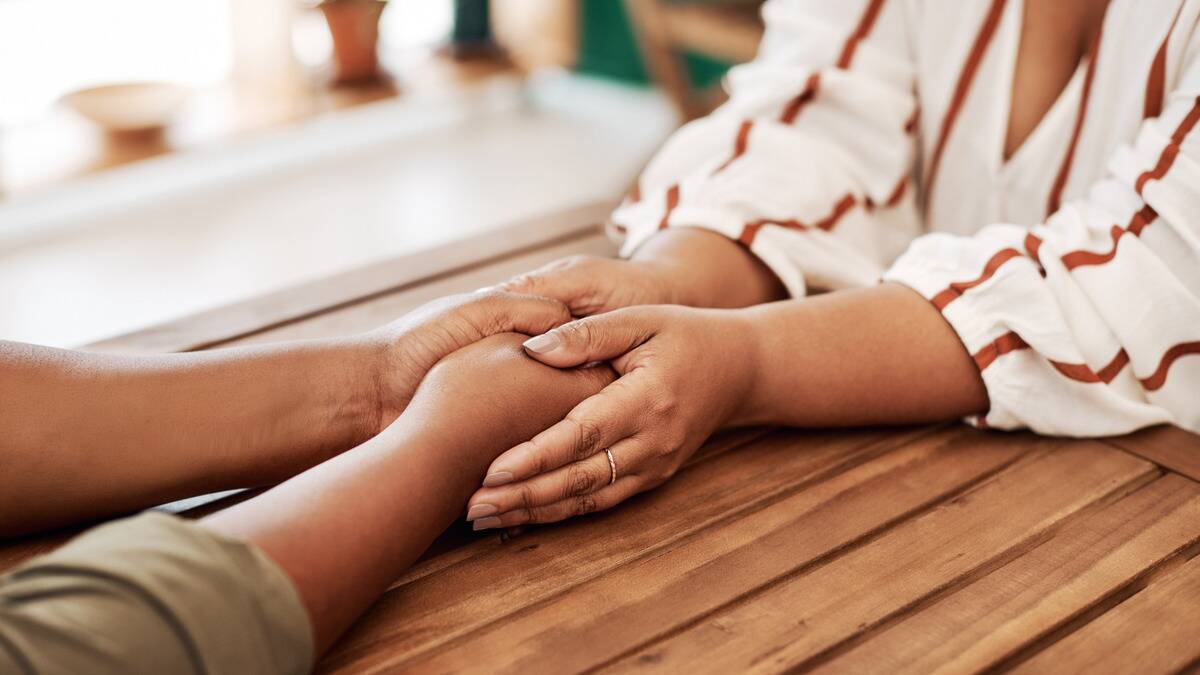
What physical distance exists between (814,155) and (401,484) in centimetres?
54

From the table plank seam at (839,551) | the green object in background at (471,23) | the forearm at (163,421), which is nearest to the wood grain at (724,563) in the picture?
the table plank seam at (839,551)

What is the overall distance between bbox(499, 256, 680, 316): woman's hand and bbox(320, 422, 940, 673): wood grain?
141mm

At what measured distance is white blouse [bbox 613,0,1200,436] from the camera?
0.79 m

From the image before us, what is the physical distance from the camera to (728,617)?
0.64 m

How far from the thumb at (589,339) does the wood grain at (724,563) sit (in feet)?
0.47

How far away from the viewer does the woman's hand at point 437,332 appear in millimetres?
756

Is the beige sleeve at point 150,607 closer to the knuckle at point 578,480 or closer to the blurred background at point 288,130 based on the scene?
the knuckle at point 578,480

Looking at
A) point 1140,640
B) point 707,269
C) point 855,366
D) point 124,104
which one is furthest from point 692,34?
point 1140,640

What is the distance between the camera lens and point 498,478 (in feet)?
→ 2.25

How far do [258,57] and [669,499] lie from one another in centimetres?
230

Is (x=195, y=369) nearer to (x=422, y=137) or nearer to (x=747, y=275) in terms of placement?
(x=747, y=275)

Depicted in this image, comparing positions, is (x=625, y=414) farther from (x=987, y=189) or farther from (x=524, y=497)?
(x=987, y=189)

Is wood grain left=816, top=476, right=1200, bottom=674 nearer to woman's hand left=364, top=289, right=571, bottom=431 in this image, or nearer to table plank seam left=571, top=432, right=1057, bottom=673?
table plank seam left=571, top=432, right=1057, bottom=673

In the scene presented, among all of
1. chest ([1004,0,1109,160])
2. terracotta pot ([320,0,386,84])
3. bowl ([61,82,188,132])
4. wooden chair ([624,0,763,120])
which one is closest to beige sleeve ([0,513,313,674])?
chest ([1004,0,1109,160])
